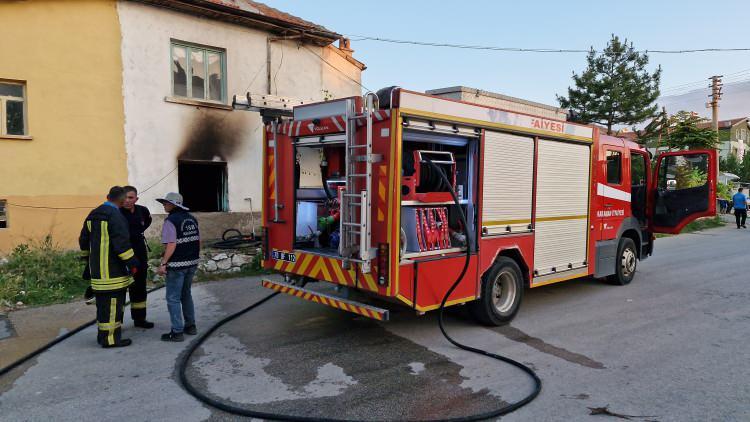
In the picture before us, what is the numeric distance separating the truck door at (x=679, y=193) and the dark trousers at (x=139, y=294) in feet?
28.0

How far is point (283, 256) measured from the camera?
6.05 m

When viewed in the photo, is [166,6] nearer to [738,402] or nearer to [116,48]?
[116,48]

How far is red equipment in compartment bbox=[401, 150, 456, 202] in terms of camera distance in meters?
5.10

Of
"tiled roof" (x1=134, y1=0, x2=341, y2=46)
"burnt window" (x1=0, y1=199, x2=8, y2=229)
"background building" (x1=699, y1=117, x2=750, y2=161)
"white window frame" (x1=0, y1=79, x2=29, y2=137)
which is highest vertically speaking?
"background building" (x1=699, y1=117, x2=750, y2=161)

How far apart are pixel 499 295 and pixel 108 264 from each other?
14.7 ft

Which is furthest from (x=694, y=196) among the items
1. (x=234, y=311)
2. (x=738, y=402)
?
(x=234, y=311)

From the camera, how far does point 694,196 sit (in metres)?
8.73

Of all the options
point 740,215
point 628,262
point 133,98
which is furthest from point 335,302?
point 740,215

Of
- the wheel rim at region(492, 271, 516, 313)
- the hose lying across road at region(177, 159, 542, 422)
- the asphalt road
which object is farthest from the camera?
the wheel rim at region(492, 271, 516, 313)

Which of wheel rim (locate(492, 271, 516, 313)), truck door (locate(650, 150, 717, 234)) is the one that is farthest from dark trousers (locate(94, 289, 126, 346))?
truck door (locate(650, 150, 717, 234))

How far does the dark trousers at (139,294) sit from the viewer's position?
585 centimetres

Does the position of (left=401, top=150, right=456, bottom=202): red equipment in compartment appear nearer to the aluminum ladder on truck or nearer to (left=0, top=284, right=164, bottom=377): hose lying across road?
the aluminum ladder on truck

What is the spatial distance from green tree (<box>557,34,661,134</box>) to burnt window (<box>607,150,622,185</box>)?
874 inches

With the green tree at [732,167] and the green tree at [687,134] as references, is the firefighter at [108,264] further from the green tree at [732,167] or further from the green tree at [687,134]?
the green tree at [732,167]
